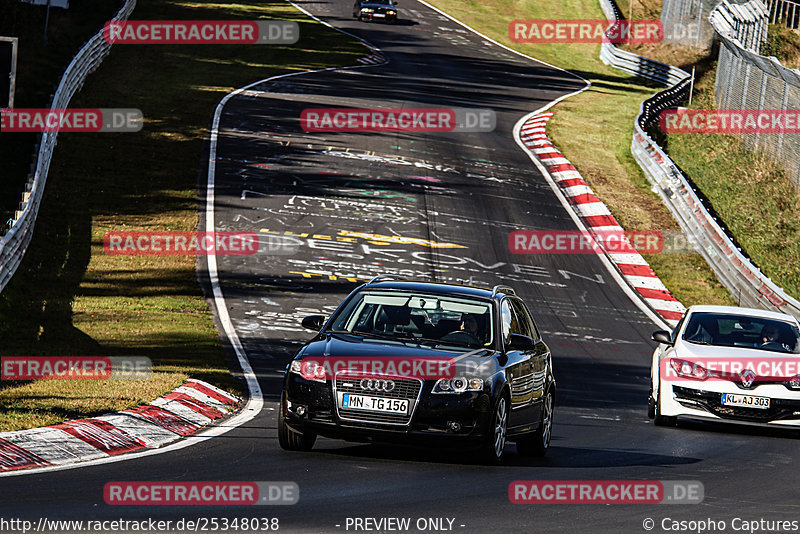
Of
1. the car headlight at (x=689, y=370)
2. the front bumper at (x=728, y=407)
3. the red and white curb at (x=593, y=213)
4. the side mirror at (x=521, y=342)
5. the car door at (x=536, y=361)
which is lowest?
the red and white curb at (x=593, y=213)

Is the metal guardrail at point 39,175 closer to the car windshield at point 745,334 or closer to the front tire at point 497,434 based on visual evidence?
the car windshield at point 745,334

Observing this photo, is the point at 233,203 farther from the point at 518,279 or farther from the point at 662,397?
the point at 662,397

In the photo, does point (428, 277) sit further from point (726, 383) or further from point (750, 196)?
point (750, 196)

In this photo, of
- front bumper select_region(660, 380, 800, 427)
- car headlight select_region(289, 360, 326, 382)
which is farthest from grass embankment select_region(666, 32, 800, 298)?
car headlight select_region(289, 360, 326, 382)

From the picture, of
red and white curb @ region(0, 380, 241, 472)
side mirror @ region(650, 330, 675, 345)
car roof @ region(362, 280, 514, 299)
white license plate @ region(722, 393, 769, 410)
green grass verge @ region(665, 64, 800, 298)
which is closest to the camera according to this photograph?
red and white curb @ region(0, 380, 241, 472)

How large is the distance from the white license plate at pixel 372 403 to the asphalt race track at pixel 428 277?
48cm

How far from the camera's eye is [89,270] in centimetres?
2355


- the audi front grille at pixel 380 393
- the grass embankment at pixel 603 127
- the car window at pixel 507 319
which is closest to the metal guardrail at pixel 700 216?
the grass embankment at pixel 603 127

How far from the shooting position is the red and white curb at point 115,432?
9.99 metres

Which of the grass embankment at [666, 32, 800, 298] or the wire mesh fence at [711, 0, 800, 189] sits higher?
the wire mesh fence at [711, 0, 800, 189]

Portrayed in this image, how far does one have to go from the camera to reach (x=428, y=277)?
25.4 meters

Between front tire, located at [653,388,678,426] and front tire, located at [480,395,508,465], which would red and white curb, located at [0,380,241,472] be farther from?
front tire, located at [653,388,678,426]

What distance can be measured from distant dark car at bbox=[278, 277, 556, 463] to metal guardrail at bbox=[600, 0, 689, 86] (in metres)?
42.6

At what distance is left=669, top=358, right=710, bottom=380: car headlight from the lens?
1542 cm
